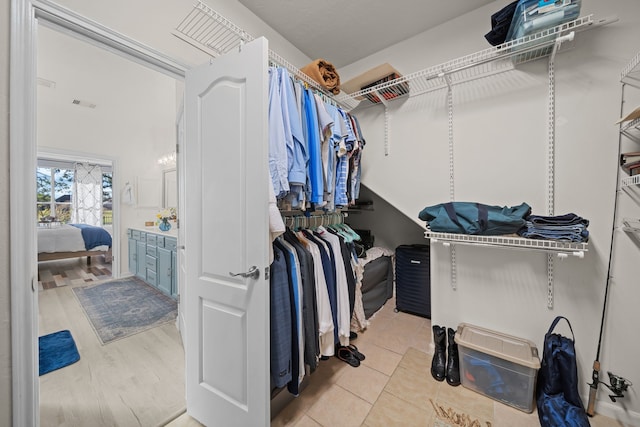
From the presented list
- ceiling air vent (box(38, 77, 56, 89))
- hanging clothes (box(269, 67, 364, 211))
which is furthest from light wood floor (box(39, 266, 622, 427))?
ceiling air vent (box(38, 77, 56, 89))

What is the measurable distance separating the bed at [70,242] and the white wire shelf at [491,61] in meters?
5.76

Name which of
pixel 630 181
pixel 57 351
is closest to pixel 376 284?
pixel 630 181

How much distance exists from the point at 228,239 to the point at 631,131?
2.27 m

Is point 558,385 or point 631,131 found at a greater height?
point 631,131

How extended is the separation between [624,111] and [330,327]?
212 centimetres

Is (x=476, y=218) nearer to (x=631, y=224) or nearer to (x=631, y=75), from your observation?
(x=631, y=224)

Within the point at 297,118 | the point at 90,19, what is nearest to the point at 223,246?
the point at 297,118

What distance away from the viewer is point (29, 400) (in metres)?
1.00

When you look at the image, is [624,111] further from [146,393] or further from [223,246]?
[146,393]

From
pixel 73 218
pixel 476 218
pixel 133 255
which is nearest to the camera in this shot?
pixel 476 218

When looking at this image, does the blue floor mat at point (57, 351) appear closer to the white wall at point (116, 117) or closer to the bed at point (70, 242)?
the white wall at point (116, 117)

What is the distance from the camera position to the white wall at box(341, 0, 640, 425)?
55.1 inches

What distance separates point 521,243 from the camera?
1424 mm

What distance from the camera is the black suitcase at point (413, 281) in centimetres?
254
